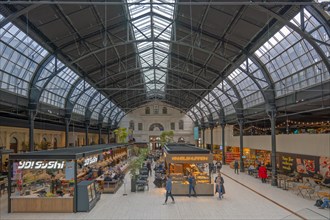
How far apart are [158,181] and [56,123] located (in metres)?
20.6

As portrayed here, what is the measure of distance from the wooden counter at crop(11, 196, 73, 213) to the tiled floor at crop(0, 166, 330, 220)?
0.42 metres

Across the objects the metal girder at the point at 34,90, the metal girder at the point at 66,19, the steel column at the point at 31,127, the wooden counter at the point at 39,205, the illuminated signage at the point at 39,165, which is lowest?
the wooden counter at the point at 39,205

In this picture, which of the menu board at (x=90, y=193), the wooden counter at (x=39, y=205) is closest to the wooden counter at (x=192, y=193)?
the menu board at (x=90, y=193)

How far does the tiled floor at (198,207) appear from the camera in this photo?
15008 mm

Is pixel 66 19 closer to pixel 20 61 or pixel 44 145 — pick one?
pixel 20 61

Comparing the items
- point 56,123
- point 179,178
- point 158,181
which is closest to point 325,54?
point 179,178

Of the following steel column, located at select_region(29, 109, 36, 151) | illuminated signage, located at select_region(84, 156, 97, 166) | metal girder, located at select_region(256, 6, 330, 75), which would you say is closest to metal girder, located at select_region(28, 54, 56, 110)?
steel column, located at select_region(29, 109, 36, 151)

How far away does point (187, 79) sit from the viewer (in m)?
41.8

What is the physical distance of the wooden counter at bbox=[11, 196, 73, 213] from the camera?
1577 centimetres

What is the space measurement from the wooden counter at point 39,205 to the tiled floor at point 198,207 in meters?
0.42

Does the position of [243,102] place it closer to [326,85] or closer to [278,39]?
[278,39]

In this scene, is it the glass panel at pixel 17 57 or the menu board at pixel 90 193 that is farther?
the glass panel at pixel 17 57

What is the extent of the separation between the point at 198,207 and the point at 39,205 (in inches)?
304

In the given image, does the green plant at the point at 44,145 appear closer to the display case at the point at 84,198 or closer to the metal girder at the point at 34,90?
the metal girder at the point at 34,90
